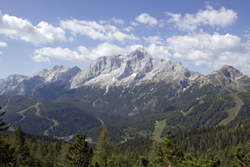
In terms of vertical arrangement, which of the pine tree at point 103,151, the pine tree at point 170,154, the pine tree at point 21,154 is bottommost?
the pine tree at point 21,154

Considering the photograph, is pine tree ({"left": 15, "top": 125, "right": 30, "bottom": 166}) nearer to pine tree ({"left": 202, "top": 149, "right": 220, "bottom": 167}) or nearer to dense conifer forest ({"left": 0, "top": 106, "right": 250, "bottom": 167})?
dense conifer forest ({"left": 0, "top": 106, "right": 250, "bottom": 167})

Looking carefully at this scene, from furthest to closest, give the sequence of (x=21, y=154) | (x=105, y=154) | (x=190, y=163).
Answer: (x=21, y=154) < (x=105, y=154) < (x=190, y=163)

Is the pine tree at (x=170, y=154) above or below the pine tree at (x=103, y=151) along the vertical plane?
above

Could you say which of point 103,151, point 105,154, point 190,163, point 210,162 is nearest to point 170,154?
point 190,163

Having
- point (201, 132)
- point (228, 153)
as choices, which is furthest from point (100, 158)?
point (201, 132)

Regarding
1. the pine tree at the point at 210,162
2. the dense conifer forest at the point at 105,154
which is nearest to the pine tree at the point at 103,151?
the dense conifer forest at the point at 105,154

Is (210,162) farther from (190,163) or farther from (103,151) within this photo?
(103,151)

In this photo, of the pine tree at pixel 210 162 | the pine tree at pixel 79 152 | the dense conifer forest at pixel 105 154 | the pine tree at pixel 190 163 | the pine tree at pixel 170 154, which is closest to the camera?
the pine tree at pixel 190 163

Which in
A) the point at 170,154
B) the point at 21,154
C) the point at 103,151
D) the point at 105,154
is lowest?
the point at 21,154

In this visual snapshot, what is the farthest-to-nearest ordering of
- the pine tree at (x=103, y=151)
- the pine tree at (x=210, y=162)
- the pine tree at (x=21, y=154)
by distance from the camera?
1. the pine tree at (x=21, y=154)
2. the pine tree at (x=103, y=151)
3. the pine tree at (x=210, y=162)

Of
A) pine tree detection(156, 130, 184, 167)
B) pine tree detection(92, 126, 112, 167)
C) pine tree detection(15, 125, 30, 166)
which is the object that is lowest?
pine tree detection(15, 125, 30, 166)

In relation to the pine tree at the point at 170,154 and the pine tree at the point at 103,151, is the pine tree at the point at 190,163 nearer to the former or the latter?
the pine tree at the point at 170,154

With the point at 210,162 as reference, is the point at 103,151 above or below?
below

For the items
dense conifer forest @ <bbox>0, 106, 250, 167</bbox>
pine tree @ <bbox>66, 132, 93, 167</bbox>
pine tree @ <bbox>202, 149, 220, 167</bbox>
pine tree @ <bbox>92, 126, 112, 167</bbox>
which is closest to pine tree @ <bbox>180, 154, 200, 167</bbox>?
dense conifer forest @ <bbox>0, 106, 250, 167</bbox>
